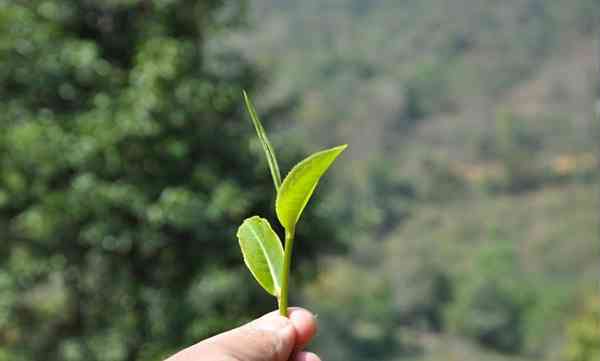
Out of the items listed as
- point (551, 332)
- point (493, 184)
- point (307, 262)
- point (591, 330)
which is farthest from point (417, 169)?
point (307, 262)

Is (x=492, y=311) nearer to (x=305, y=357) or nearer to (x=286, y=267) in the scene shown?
(x=305, y=357)

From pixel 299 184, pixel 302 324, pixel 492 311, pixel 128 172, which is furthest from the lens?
pixel 492 311

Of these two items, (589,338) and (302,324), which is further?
(589,338)

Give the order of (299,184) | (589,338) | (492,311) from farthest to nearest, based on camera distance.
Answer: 1. (492,311)
2. (589,338)
3. (299,184)

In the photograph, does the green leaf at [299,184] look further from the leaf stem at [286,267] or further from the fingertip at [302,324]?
the fingertip at [302,324]

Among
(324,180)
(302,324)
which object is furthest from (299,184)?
(324,180)

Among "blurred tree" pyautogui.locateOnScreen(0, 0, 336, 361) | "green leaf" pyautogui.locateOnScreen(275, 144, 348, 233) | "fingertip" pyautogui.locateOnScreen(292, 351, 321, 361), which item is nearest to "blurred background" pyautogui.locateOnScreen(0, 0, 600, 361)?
"blurred tree" pyautogui.locateOnScreen(0, 0, 336, 361)

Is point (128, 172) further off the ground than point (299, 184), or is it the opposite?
point (299, 184)
